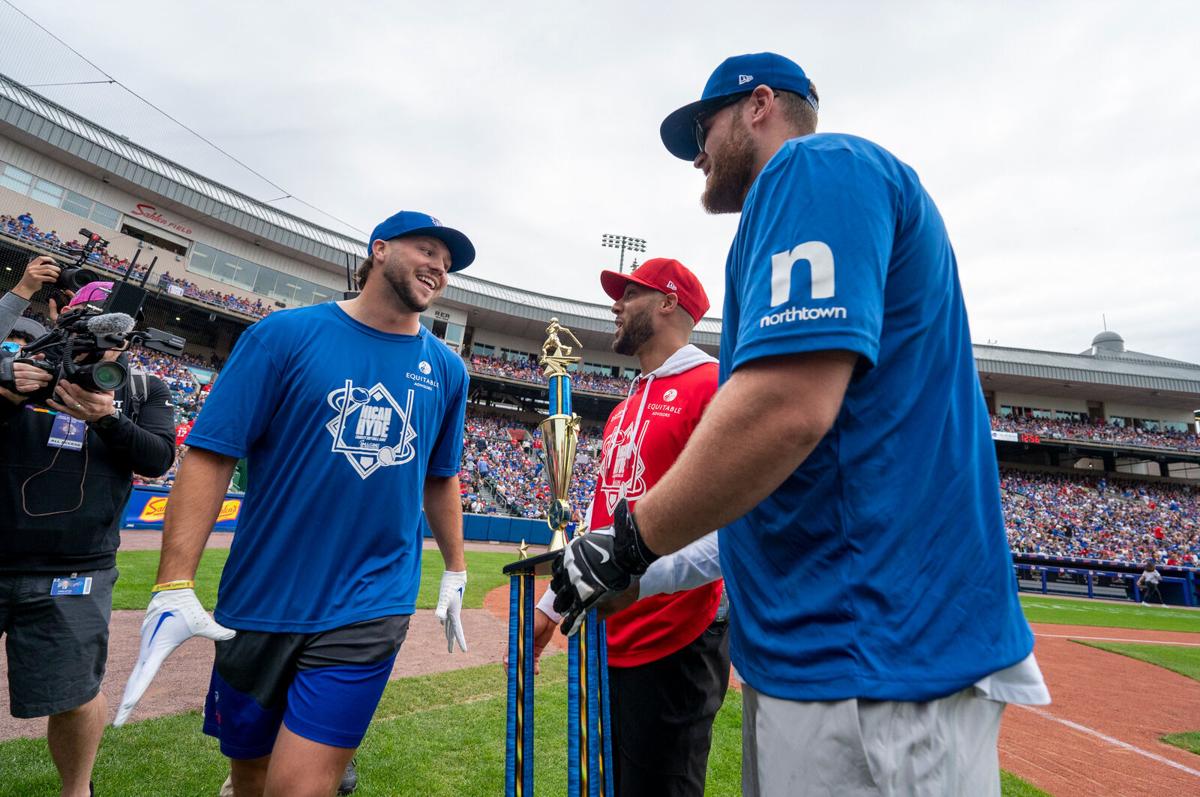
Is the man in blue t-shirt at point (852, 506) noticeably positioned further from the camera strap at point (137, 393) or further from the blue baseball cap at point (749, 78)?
the camera strap at point (137, 393)

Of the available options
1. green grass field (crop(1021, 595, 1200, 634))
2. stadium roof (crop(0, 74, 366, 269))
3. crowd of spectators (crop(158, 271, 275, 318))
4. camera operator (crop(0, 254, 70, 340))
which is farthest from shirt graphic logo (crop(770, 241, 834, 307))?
stadium roof (crop(0, 74, 366, 269))

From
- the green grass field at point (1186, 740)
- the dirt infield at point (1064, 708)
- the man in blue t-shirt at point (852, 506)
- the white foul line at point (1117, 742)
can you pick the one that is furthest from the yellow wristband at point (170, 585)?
the green grass field at point (1186, 740)

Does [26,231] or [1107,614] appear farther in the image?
[26,231]

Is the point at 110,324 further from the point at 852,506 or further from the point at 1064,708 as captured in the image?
the point at 1064,708

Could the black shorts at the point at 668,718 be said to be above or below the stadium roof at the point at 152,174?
below

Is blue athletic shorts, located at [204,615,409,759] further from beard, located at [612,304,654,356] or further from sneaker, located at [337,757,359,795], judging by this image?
beard, located at [612,304,654,356]

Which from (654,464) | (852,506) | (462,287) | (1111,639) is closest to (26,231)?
(462,287)

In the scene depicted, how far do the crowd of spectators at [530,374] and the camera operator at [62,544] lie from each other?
35.5 m

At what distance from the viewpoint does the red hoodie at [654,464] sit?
261cm

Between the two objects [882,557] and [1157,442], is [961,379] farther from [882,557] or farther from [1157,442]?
[1157,442]

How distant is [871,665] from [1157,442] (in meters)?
54.4

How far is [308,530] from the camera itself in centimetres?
242

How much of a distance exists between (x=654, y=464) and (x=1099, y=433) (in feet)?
170

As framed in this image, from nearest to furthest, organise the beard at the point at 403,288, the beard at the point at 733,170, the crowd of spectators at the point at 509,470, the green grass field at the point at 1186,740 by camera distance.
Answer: the beard at the point at 733,170 → the beard at the point at 403,288 → the green grass field at the point at 1186,740 → the crowd of spectators at the point at 509,470
